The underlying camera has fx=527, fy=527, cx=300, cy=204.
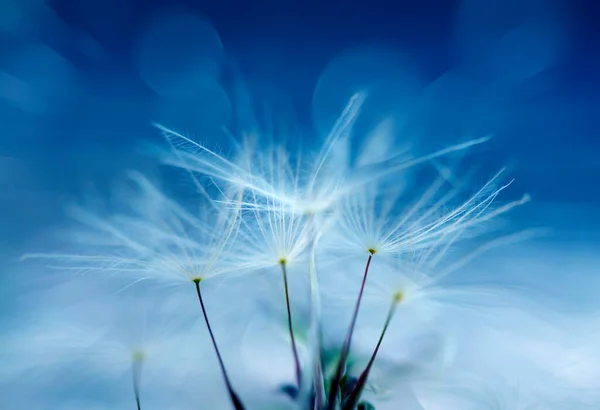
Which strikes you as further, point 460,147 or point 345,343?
point 460,147

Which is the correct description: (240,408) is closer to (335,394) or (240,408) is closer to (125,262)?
(335,394)

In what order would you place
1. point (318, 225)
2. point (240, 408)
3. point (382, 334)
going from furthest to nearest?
point (318, 225) < point (382, 334) < point (240, 408)

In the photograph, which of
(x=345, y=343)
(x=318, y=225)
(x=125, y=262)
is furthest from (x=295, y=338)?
(x=125, y=262)

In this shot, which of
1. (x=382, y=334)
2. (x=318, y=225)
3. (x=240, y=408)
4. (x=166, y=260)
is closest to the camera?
(x=240, y=408)

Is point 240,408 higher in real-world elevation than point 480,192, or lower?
lower

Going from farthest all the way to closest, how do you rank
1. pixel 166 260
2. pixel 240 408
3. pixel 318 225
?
pixel 166 260 < pixel 318 225 < pixel 240 408

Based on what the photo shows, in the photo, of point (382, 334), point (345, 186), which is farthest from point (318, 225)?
point (382, 334)

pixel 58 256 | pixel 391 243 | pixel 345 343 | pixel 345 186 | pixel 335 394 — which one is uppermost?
pixel 58 256

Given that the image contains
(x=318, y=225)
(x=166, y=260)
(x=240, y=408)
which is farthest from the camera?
(x=166, y=260)

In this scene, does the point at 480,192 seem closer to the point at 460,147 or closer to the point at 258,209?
the point at 460,147
